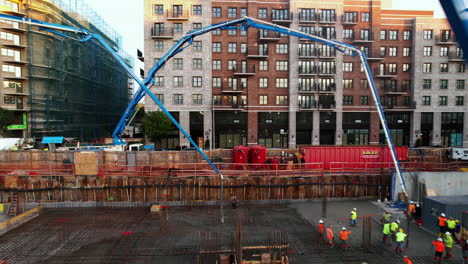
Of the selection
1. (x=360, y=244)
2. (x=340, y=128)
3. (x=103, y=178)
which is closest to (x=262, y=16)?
(x=340, y=128)

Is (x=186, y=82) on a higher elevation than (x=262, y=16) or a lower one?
lower

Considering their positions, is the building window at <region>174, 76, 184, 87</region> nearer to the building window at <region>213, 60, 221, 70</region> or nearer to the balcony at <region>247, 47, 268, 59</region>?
the building window at <region>213, 60, 221, 70</region>

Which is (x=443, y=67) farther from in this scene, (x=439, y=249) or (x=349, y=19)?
(x=439, y=249)

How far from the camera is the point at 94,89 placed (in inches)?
2132

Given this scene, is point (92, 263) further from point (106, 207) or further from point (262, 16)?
point (262, 16)

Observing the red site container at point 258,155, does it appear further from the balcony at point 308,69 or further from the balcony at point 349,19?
the balcony at point 349,19

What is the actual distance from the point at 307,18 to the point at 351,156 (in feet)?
98.3

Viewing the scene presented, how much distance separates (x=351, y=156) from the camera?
26.5m

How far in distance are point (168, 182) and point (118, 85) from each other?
5366 centimetres

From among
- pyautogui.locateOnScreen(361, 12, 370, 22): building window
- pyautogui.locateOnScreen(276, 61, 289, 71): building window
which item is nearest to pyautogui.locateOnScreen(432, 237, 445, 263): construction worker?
pyautogui.locateOnScreen(276, 61, 289, 71): building window

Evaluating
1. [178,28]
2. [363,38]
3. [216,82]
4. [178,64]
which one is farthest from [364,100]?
[178,28]

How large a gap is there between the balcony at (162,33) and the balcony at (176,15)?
195 centimetres

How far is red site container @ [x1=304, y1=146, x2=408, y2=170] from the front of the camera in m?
26.4

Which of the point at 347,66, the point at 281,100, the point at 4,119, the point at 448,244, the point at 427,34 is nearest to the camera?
the point at 448,244
